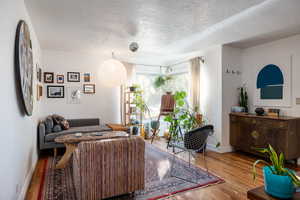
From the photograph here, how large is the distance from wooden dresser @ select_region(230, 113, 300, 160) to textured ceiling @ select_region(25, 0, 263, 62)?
2122 mm

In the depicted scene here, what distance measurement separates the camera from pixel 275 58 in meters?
3.76

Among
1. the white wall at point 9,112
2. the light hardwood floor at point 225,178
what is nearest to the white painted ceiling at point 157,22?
the white wall at point 9,112

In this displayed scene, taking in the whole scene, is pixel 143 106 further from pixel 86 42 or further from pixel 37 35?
pixel 37 35

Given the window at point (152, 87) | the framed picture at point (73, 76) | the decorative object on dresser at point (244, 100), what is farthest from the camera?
the window at point (152, 87)

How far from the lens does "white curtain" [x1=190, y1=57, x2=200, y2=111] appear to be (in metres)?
4.74

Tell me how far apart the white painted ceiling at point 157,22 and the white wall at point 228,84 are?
0.28m

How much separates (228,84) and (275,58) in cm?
105

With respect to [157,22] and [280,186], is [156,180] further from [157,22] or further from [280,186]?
[157,22]

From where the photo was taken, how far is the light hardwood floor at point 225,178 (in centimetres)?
232

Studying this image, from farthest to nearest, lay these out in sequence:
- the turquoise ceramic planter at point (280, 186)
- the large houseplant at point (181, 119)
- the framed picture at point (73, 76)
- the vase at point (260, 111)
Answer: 1. the framed picture at point (73, 76)
2. the large houseplant at point (181, 119)
3. the vase at point (260, 111)
4. the turquoise ceramic planter at point (280, 186)

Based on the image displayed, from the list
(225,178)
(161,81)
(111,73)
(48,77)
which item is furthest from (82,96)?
(225,178)

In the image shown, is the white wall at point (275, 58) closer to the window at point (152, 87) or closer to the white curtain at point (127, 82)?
the window at point (152, 87)

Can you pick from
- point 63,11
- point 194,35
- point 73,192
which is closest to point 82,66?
point 63,11

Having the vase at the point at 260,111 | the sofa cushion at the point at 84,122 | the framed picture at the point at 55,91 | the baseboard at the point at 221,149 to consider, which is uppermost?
the framed picture at the point at 55,91
